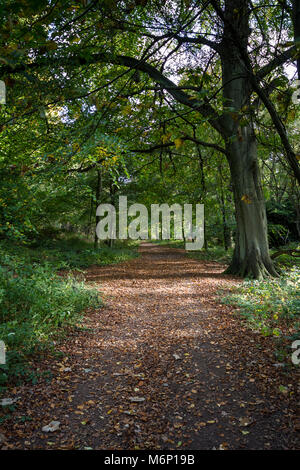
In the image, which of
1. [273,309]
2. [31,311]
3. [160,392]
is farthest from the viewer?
[273,309]

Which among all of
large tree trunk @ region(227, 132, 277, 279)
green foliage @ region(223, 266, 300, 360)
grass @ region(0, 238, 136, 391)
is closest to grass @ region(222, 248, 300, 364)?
green foliage @ region(223, 266, 300, 360)

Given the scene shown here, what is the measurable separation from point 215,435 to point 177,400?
0.64 metres

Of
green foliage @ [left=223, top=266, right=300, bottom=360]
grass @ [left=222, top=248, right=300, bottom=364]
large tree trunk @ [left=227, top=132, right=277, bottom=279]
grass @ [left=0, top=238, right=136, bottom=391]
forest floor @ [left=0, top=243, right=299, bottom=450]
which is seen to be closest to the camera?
forest floor @ [left=0, top=243, right=299, bottom=450]

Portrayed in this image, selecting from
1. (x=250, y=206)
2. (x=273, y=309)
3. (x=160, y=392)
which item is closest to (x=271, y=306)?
(x=273, y=309)

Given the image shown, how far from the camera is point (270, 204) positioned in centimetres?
1541

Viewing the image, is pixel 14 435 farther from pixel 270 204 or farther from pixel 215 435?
pixel 270 204

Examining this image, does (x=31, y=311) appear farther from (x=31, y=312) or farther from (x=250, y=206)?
(x=250, y=206)

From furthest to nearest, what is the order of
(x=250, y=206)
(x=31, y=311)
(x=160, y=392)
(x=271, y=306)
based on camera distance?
1. (x=250, y=206)
2. (x=271, y=306)
3. (x=31, y=311)
4. (x=160, y=392)

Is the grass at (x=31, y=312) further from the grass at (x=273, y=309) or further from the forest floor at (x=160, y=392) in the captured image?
the grass at (x=273, y=309)

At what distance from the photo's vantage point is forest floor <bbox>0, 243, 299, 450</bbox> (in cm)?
253

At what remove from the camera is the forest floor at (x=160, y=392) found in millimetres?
2531

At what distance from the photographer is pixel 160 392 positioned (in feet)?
10.8

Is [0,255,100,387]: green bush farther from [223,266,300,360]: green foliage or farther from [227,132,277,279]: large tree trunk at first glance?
[227,132,277,279]: large tree trunk

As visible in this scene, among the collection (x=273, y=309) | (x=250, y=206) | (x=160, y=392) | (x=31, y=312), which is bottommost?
(x=160, y=392)
